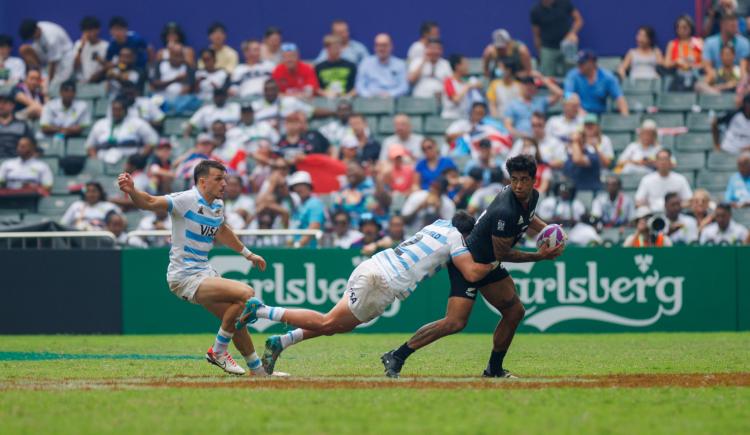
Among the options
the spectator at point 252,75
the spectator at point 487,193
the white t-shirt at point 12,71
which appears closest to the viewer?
A: the spectator at point 487,193

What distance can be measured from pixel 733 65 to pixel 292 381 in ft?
49.3

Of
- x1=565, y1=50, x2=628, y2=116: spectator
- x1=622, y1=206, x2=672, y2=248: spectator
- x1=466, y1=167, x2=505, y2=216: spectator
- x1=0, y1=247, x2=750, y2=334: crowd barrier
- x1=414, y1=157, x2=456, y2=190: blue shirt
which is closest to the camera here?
x1=0, y1=247, x2=750, y2=334: crowd barrier

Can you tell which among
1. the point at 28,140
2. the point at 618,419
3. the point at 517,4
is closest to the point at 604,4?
the point at 517,4

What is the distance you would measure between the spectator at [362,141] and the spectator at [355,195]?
3.67 ft

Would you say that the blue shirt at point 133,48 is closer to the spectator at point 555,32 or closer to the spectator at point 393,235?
the spectator at point 555,32

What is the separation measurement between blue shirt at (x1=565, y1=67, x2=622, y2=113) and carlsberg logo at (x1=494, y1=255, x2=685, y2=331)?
15.4 ft

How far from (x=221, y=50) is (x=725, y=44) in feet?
30.9

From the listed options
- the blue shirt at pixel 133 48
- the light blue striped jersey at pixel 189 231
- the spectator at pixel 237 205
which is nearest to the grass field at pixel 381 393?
the light blue striped jersey at pixel 189 231

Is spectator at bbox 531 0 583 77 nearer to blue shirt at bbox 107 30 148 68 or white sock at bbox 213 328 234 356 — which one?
blue shirt at bbox 107 30 148 68

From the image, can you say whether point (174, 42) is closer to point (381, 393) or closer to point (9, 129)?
point (9, 129)

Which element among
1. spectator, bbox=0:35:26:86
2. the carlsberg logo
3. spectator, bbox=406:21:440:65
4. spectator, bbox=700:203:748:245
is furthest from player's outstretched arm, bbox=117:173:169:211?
spectator, bbox=0:35:26:86

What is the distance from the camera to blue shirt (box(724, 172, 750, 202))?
2034 centimetres

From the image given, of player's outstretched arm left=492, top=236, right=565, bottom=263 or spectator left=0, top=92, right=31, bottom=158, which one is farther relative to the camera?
spectator left=0, top=92, right=31, bottom=158

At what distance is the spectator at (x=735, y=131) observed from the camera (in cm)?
2173
